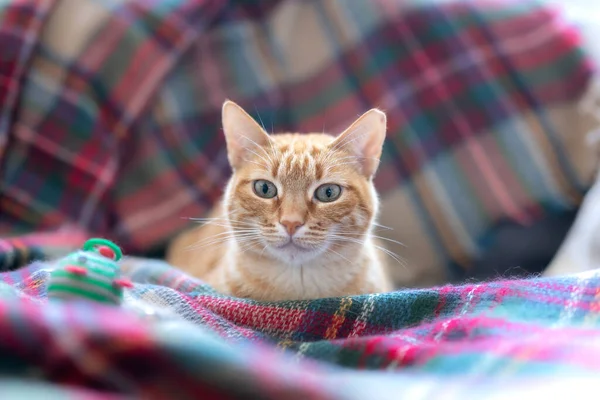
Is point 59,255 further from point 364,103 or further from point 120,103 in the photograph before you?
point 364,103

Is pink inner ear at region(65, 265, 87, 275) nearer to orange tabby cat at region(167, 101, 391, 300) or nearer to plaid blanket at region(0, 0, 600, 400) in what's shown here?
orange tabby cat at region(167, 101, 391, 300)

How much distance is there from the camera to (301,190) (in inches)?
50.9

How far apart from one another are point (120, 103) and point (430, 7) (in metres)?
1.06

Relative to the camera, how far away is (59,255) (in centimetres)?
159

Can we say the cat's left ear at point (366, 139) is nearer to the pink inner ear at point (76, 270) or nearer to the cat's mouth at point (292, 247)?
the cat's mouth at point (292, 247)

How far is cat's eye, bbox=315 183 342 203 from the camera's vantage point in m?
1.31

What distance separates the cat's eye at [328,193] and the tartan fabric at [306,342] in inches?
9.9

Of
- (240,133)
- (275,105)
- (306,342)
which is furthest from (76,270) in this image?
(275,105)

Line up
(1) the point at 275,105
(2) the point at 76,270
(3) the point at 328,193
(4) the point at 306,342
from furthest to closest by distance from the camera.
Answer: (1) the point at 275,105 → (3) the point at 328,193 → (4) the point at 306,342 → (2) the point at 76,270

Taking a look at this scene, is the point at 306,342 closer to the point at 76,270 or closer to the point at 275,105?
the point at 76,270

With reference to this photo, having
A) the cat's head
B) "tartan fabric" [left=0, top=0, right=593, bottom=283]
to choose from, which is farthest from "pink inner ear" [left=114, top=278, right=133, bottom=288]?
"tartan fabric" [left=0, top=0, right=593, bottom=283]

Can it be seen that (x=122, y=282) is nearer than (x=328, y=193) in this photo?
Yes

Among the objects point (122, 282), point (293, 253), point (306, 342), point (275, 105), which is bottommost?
point (306, 342)

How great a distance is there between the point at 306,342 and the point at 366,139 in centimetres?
52
